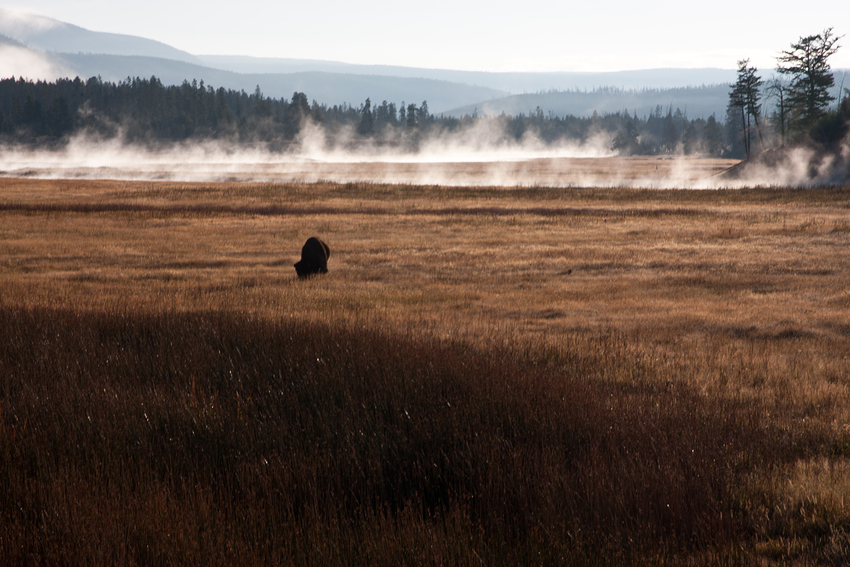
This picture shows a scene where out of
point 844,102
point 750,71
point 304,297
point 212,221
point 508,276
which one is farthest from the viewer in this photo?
point 750,71

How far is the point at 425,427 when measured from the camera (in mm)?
5984

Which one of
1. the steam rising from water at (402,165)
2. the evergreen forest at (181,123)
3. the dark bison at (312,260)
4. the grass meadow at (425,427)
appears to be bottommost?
the grass meadow at (425,427)

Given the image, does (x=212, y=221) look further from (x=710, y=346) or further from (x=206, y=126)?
(x=206, y=126)

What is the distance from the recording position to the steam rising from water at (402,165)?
7306 cm

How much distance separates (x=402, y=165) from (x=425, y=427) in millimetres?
117560

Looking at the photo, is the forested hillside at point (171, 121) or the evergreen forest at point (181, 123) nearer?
the evergreen forest at point (181, 123)

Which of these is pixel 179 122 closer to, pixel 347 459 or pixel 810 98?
pixel 810 98

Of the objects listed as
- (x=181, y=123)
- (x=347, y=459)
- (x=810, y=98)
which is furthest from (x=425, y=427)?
(x=181, y=123)

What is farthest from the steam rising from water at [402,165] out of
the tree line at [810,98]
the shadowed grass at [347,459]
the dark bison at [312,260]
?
the shadowed grass at [347,459]

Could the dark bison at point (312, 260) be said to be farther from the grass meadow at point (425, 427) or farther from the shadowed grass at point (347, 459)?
the shadowed grass at point (347, 459)

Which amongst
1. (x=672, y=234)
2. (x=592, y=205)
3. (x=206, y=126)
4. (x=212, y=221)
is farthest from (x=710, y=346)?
(x=206, y=126)

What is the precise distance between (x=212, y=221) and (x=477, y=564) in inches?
1441

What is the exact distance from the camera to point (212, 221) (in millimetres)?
38000

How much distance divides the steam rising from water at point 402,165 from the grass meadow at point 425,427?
58452 mm
